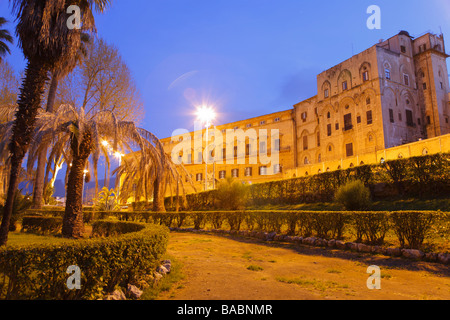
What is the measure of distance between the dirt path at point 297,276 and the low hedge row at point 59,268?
3.47ft

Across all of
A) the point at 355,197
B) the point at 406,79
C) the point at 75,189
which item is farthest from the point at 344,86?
the point at 75,189

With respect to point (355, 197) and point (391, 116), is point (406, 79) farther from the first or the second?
point (355, 197)

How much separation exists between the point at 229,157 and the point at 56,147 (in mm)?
44037

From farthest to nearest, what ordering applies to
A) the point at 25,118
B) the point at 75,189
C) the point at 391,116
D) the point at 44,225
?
the point at 391,116
the point at 44,225
the point at 75,189
the point at 25,118

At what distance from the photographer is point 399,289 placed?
17.8ft

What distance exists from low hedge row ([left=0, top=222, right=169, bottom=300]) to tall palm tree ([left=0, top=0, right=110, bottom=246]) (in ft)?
15.9

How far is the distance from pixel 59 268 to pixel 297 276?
460 centimetres

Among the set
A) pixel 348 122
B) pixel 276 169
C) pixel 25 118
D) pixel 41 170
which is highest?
pixel 348 122

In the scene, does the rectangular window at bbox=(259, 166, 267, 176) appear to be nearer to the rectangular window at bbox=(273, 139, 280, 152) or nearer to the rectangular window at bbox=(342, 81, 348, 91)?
the rectangular window at bbox=(273, 139, 280, 152)

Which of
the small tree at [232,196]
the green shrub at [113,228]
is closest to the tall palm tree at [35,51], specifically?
the green shrub at [113,228]

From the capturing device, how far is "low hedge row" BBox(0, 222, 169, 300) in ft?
13.4

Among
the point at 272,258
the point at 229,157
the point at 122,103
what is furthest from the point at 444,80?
the point at 272,258

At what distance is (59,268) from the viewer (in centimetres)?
423

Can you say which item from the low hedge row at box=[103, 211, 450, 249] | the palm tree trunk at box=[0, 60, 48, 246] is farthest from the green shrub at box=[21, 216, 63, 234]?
the palm tree trunk at box=[0, 60, 48, 246]
